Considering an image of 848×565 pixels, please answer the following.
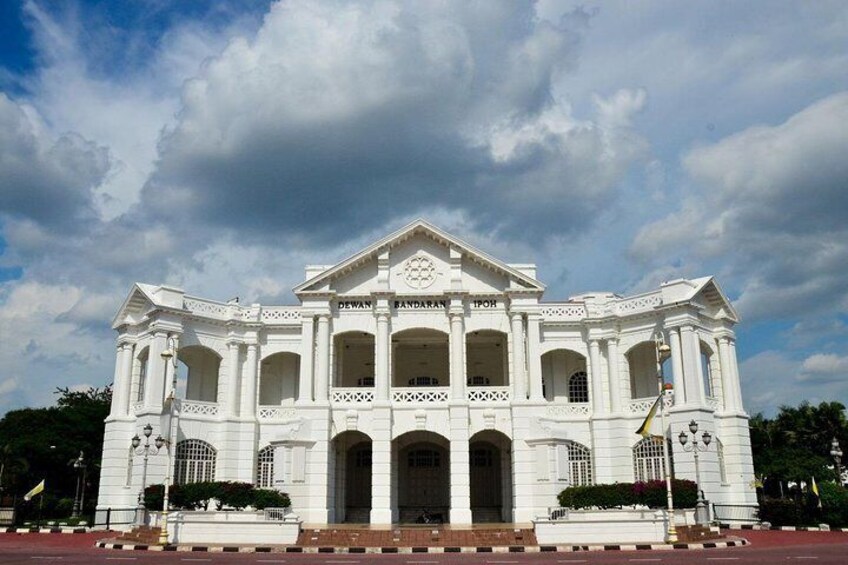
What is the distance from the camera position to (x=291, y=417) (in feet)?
119

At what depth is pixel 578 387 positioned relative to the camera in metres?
38.0

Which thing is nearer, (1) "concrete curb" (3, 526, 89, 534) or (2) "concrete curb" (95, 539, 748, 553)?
(2) "concrete curb" (95, 539, 748, 553)

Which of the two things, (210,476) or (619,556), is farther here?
(210,476)

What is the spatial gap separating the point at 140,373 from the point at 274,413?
687 centimetres

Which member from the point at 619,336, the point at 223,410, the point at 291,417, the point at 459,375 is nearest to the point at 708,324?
the point at 619,336

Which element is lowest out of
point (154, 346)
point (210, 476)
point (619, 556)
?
point (619, 556)

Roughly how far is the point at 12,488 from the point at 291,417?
77.1ft

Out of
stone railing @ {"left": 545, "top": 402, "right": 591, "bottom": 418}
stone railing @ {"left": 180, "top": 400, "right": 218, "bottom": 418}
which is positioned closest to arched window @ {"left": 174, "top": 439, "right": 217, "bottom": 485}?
stone railing @ {"left": 180, "top": 400, "right": 218, "bottom": 418}

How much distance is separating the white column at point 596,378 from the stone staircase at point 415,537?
1003cm

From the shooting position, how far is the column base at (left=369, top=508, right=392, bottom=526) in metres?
31.5

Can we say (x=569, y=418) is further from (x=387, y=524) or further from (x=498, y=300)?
(x=387, y=524)

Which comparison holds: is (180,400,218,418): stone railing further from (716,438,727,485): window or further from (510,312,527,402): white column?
(716,438,727,485): window

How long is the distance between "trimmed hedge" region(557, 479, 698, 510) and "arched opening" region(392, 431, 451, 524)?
9.02 meters

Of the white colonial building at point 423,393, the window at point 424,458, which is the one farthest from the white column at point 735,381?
the window at point 424,458
